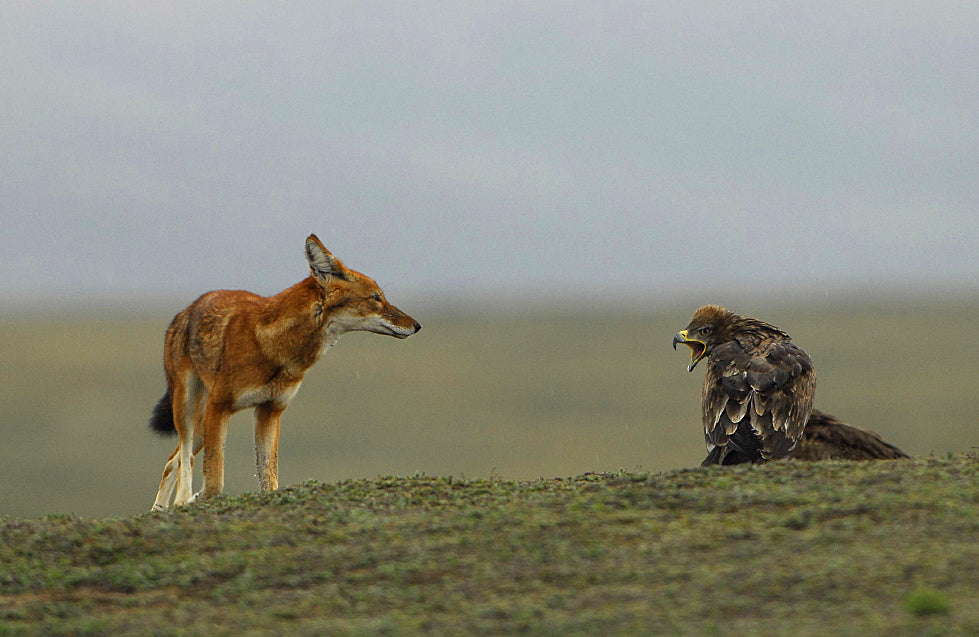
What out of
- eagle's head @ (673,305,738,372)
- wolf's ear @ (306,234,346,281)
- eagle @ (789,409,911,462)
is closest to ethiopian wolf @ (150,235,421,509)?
wolf's ear @ (306,234,346,281)

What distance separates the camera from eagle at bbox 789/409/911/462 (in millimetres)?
11305

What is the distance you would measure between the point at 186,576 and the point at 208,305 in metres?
5.59

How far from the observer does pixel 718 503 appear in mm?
8320

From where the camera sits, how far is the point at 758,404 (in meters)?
11.1

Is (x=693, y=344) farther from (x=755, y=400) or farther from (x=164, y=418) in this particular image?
(x=164, y=418)

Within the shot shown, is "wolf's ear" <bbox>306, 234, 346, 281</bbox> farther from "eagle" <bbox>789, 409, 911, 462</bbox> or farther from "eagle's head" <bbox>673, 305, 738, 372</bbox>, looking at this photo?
"eagle" <bbox>789, 409, 911, 462</bbox>

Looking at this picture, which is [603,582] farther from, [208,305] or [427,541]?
[208,305]

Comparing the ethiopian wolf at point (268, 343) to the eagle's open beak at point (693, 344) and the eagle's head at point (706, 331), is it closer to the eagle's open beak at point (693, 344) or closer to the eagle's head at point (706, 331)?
the eagle's open beak at point (693, 344)

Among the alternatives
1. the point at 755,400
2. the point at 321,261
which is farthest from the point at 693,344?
the point at 321,261

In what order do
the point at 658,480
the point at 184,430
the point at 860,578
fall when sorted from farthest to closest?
the point at 184,430 < the point at 658,480 < the point at 860,578

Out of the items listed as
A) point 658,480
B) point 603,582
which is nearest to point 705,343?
point 658,480

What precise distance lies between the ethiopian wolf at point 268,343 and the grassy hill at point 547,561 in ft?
6.72

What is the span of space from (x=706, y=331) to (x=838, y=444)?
8.17 feet

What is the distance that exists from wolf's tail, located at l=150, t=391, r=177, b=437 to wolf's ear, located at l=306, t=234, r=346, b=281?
2.94 meters
